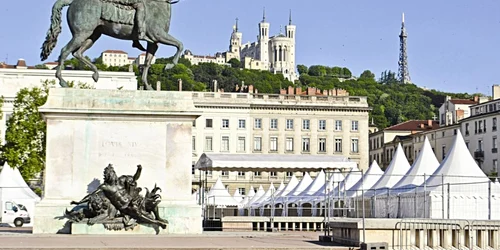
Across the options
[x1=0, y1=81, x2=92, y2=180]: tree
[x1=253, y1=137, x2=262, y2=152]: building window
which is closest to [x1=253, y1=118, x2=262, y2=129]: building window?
[x1=253, y1=137, x2=262, y2=152]: building window

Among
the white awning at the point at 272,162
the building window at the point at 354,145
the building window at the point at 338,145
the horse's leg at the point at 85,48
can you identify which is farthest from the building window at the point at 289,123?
the horse's leg at the point at 85,48

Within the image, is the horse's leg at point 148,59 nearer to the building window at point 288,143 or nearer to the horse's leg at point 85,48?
the horse's leg at point 85,48

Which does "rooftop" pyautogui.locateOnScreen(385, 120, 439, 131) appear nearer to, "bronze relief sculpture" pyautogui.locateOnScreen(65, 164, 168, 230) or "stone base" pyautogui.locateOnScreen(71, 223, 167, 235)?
"bronze relief sculpture" pyautogui.locateOnScreen(65, 164, 168, 230)

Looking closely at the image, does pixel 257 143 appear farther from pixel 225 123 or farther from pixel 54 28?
pixel 54 28

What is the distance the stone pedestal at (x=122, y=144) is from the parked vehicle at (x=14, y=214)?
20996 mm

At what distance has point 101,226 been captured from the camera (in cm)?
1911

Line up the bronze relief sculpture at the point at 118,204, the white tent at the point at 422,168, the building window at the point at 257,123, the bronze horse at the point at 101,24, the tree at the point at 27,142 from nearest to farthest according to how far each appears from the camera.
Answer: the bronze relief sculpture at the point at 118,204, the bronze horse at the point at 101,24, the white tent at the point at 422,168, the tree at the point at 27,142, the building window at the point at 257,123

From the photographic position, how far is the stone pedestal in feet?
66.6

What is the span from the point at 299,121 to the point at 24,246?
10007 centimetres

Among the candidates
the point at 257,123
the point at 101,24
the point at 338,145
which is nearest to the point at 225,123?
the point at 257,123

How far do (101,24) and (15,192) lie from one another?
962 inches

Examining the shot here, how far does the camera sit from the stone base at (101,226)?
63.5 ft

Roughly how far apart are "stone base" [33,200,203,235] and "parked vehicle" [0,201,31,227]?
21205 mm

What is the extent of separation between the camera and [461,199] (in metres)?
31.9
